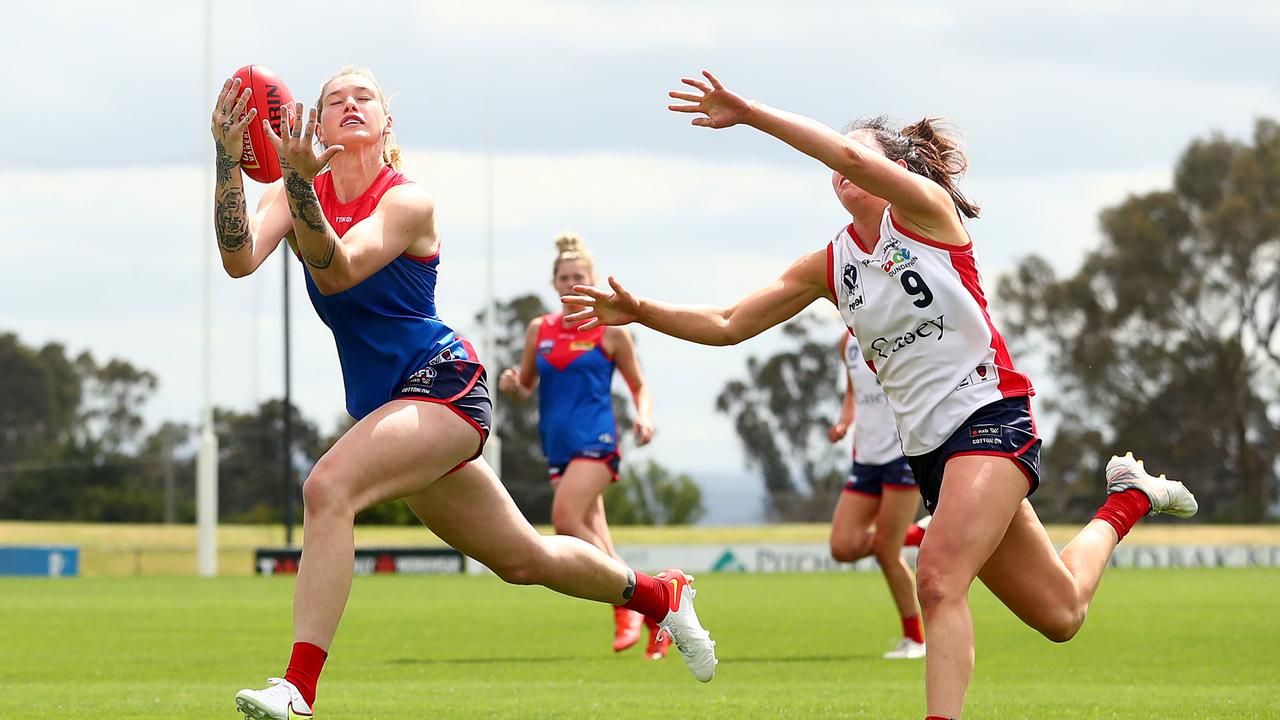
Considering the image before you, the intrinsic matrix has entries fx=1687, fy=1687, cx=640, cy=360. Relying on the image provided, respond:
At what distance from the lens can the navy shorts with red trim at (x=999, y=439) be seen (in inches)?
208

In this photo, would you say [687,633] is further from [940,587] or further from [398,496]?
[940,587]

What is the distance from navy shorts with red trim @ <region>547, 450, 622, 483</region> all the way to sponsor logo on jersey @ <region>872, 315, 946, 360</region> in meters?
5.86

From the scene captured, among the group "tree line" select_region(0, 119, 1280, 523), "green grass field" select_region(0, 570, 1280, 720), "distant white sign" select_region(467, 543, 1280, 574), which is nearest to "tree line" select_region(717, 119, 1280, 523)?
"tree line" select_region(0, 119, 1280, 523)

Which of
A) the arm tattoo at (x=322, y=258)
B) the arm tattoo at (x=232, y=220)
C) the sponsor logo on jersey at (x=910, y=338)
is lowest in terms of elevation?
the sponsor logo on jersey at (x=910, y=338)

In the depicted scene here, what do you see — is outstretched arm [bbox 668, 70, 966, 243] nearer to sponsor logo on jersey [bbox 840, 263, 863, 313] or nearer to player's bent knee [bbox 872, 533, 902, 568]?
sponsor logo on jersey [bbox 840, 263, 863, 313]

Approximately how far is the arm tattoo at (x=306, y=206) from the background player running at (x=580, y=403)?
18.1 feet

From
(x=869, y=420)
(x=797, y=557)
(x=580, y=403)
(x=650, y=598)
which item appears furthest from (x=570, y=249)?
(x=797, y=557)

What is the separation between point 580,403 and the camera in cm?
1150

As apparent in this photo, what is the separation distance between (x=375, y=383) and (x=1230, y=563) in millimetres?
33590

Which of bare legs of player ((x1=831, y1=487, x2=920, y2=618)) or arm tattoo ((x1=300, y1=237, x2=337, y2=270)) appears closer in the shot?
arm tattoo ((x1=300, y1=237, x2=337, y2=270))

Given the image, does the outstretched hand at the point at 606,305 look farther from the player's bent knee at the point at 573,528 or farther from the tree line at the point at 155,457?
the tree line at the point at 155,457

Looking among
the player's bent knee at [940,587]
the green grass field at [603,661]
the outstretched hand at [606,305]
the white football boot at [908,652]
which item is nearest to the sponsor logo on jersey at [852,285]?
the outstretched hand at [606,305]

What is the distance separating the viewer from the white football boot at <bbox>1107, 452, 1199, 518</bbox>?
6.76 meters

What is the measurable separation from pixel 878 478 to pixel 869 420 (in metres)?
0.49
